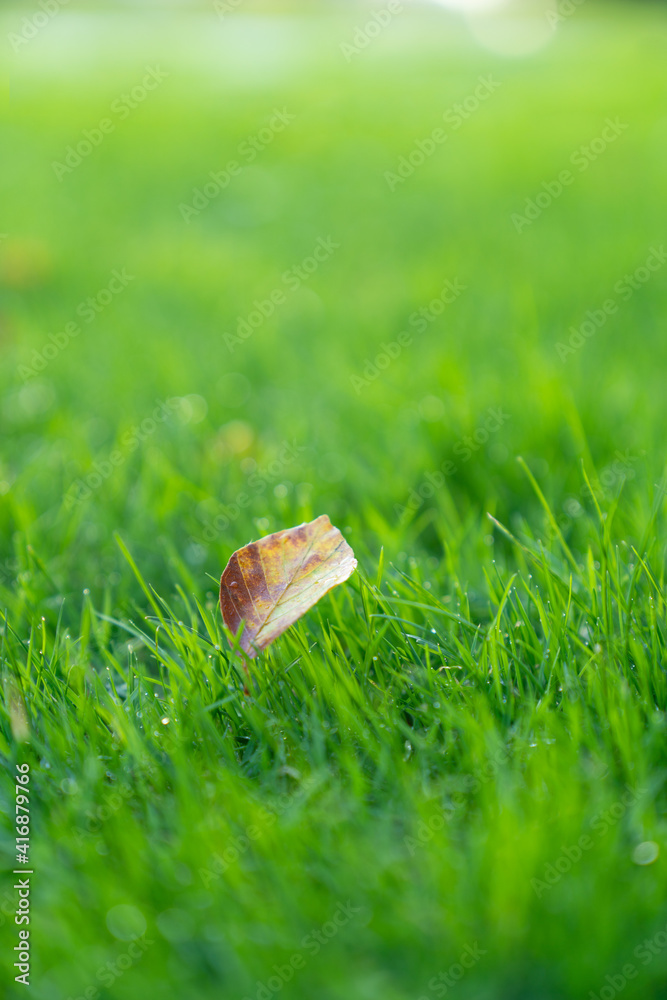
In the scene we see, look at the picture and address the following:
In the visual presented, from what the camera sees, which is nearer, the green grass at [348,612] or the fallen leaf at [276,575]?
the green grass at [348,612]

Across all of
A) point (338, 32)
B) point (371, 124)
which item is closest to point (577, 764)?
point (371, 124)

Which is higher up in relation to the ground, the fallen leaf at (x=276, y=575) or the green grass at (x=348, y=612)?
the fallen leaf at (x=276, y=575)

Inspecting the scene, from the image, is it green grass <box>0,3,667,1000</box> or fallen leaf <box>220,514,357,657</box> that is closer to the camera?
green grass <box>0,3,667,1000</box>

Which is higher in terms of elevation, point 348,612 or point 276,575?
point 276,575

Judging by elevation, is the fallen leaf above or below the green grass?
above
